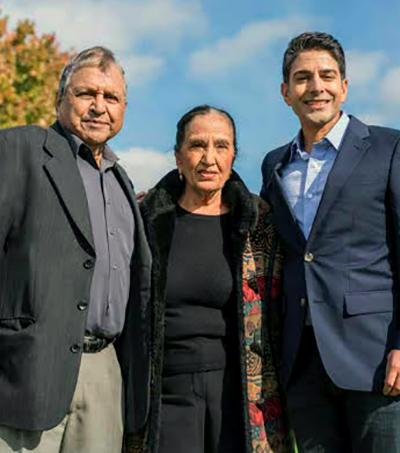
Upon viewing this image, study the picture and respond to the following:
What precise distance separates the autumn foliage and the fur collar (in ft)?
39.2

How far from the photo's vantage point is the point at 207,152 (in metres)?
4.12

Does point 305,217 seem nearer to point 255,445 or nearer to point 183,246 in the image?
point 183,246

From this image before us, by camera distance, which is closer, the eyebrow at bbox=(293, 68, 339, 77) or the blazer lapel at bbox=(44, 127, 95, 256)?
the blazer lapel at bbox=(44, 127, 95, 256)

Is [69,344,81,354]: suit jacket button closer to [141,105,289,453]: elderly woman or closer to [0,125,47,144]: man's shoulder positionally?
[141,105,289,453]: elderly woman

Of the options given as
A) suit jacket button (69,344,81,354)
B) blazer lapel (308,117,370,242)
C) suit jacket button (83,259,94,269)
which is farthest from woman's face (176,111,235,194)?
suit jacket button (69,344,81,354)

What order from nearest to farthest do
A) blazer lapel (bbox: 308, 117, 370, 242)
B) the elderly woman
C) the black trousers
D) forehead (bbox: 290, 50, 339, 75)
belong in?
the black trousers, blazer lapel (bbox: 308, 117, 370, 242), the elderly woman, forehead (bbox: 290, 50, 339, 75)

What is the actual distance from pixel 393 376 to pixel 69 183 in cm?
183

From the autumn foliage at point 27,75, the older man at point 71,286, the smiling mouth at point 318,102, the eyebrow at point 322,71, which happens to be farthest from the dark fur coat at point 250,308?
the autumn foliage at point 27,75

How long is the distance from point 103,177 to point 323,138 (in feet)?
3.98

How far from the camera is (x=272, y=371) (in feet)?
13.3

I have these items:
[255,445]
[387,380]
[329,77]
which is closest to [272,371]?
[255,445]

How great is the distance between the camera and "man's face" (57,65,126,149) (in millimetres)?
3863

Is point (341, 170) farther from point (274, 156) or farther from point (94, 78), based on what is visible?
point (94, 78)

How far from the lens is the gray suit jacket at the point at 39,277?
3.33m
